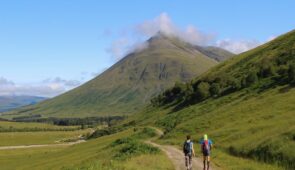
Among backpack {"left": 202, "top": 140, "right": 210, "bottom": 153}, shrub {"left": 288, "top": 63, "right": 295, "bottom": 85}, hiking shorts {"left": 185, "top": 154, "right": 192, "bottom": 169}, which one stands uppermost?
shrub {"left": 288, "top": 63, "right": 295, "bottom": 85}

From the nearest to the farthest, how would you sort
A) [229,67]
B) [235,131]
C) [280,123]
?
[280,123] → [235,131] → [229,67]

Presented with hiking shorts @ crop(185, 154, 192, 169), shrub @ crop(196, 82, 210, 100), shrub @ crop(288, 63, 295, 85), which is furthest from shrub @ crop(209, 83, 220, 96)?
hiking shorts @ crop(185, 154, 192, 169)

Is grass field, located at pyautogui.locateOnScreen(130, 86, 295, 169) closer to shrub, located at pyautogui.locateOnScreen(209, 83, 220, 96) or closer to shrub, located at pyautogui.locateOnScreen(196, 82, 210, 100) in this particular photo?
shrub, located at pyautogui.locateOnScreen(209, 83, 220, 96)

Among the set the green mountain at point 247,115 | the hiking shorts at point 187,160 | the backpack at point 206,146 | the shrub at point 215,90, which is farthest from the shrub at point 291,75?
the hiking shorts at point 187,160

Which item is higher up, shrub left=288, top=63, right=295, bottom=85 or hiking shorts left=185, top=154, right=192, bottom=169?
shrub left=288, top=63, right=295, bottom=85

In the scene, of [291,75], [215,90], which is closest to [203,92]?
[215,90]

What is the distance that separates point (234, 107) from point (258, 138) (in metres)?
33.3

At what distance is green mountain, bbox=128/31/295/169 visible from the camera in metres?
45.2

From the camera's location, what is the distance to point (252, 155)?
47.2 meters

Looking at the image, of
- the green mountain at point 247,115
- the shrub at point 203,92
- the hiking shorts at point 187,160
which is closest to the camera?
the hiking shorts at point 187,160

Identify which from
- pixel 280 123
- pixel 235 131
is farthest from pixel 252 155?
pixel 235 131

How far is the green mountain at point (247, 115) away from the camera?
4525 centimetres

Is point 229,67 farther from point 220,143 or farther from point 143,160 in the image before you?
point 143,160

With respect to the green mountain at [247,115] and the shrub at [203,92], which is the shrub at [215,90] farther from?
the shrub at [203,92]
